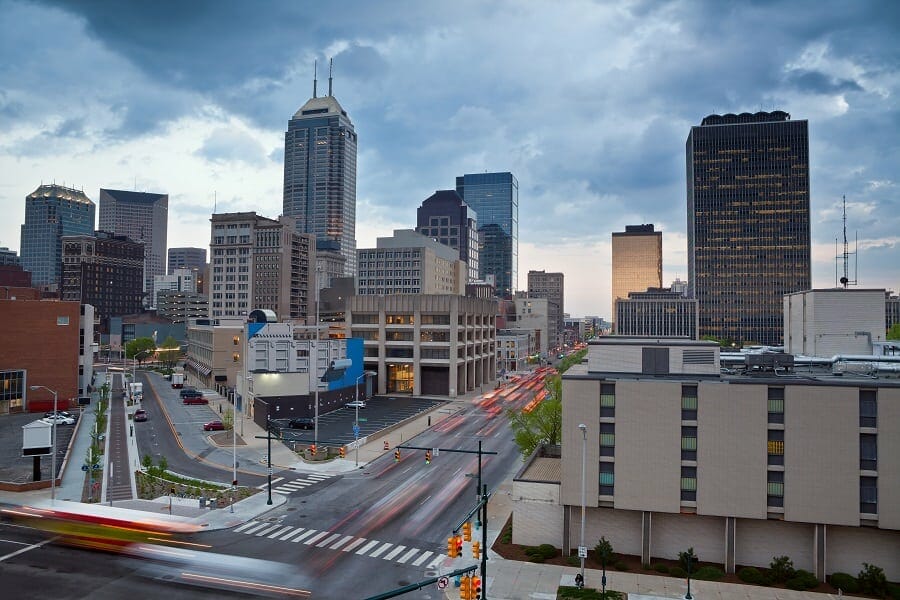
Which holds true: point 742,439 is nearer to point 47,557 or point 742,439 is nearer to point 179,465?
point 47,557

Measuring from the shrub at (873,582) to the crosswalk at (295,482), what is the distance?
138 ft

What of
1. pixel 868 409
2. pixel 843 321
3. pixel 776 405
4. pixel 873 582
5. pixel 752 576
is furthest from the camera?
pixel 843 321

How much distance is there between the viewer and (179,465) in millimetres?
61062

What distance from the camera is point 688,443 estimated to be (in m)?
37.8

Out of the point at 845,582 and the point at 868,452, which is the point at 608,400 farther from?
the point at 845,582

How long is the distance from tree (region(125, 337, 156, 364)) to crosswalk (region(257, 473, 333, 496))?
149 metres

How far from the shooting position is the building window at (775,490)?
36031 mm

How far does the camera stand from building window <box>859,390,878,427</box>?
35312 millimetres

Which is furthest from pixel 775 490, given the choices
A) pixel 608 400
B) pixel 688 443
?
pixel 608 400

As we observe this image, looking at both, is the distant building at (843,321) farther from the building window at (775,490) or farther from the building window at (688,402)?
the building window at (688,402)

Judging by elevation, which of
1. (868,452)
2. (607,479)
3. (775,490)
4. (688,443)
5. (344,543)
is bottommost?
(344,543)

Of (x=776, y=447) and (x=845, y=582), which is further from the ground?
(x=776, y=447)

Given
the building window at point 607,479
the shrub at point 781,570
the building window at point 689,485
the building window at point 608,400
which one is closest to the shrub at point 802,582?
the shrub at point 781,570

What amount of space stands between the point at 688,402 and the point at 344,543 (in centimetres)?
2494
